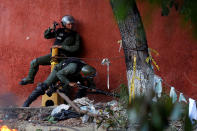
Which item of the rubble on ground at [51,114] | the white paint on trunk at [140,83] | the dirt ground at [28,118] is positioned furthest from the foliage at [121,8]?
the dirt ground at [28,118]

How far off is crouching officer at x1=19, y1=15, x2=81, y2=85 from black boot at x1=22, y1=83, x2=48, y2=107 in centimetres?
34

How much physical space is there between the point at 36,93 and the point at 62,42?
3.61ft

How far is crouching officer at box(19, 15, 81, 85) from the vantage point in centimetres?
648

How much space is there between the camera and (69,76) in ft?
20.8

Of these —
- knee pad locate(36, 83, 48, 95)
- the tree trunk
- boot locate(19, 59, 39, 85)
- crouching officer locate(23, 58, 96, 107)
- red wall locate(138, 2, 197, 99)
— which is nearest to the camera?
the tree trunk

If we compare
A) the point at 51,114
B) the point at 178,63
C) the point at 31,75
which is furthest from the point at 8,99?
the point at 178,63

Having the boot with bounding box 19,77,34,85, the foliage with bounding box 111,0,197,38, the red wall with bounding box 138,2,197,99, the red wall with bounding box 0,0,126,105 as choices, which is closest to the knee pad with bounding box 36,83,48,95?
the boot with bounding box 19,77,34,85

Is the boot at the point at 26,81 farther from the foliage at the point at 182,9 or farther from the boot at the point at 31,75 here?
the foliage at the point at 182,9

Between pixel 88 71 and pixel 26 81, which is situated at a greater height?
pixel 88 71

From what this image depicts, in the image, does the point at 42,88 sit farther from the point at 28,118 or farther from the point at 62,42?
the point at 62,42

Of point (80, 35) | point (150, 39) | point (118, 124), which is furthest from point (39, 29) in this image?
point (118, 124)

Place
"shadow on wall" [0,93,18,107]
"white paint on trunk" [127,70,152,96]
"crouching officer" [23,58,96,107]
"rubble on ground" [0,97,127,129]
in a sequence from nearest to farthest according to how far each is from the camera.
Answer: "white paint on trunk" [127,70,152,96]
"rubble on ground" [0,97,127,129]
"crouching officer" [23,58,96,107]
"shadow on wall" [0,93,18,107]

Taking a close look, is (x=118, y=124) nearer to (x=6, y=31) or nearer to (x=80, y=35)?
(x=80, y=35)

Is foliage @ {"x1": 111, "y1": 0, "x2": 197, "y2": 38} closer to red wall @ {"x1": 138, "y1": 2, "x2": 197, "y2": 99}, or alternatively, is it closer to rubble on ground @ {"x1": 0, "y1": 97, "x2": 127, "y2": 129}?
rubble on ground @ {"x1": 0, "y1": 97, "x2": 127, "y2": 129}
